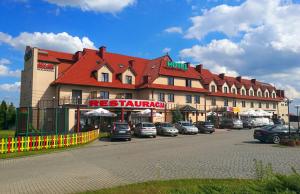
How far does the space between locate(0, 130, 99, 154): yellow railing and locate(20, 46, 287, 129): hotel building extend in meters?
8.76

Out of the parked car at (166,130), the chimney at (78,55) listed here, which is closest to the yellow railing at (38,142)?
the parked car at (166,130)

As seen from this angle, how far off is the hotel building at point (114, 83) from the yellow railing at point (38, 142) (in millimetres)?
8759

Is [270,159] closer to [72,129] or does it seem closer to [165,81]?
[72,129]

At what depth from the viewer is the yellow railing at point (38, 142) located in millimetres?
20453

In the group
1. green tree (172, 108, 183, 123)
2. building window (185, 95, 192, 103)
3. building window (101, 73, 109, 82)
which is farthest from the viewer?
building window (185, 95, 192, 103)

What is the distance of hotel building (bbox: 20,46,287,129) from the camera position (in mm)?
41656

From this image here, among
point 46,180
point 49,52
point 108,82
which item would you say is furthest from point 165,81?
point 46,180

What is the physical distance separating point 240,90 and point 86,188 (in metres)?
59.9

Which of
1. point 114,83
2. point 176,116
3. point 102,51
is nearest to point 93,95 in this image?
point 114,83

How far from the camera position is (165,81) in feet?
162

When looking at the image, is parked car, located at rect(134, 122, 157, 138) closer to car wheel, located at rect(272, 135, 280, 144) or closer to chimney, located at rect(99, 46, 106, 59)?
car wheel, located at rect(272, 135, 280, 144)

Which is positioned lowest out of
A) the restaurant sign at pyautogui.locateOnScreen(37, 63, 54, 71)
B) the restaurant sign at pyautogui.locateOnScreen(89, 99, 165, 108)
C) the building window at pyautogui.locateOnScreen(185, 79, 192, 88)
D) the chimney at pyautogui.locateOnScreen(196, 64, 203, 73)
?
the restaurant sign at pyautogui.locateOnScreen(89, 99, 165, 108)

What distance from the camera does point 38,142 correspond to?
22234 mm

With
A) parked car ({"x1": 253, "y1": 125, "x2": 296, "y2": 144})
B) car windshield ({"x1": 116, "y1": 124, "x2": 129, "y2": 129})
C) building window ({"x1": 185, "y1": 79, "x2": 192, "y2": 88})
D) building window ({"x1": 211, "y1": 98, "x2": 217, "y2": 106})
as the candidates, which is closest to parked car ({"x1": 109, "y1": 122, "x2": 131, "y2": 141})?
car windshield ({"x1": 116, "y1": 124, "x2": 129, "y2": 129})
